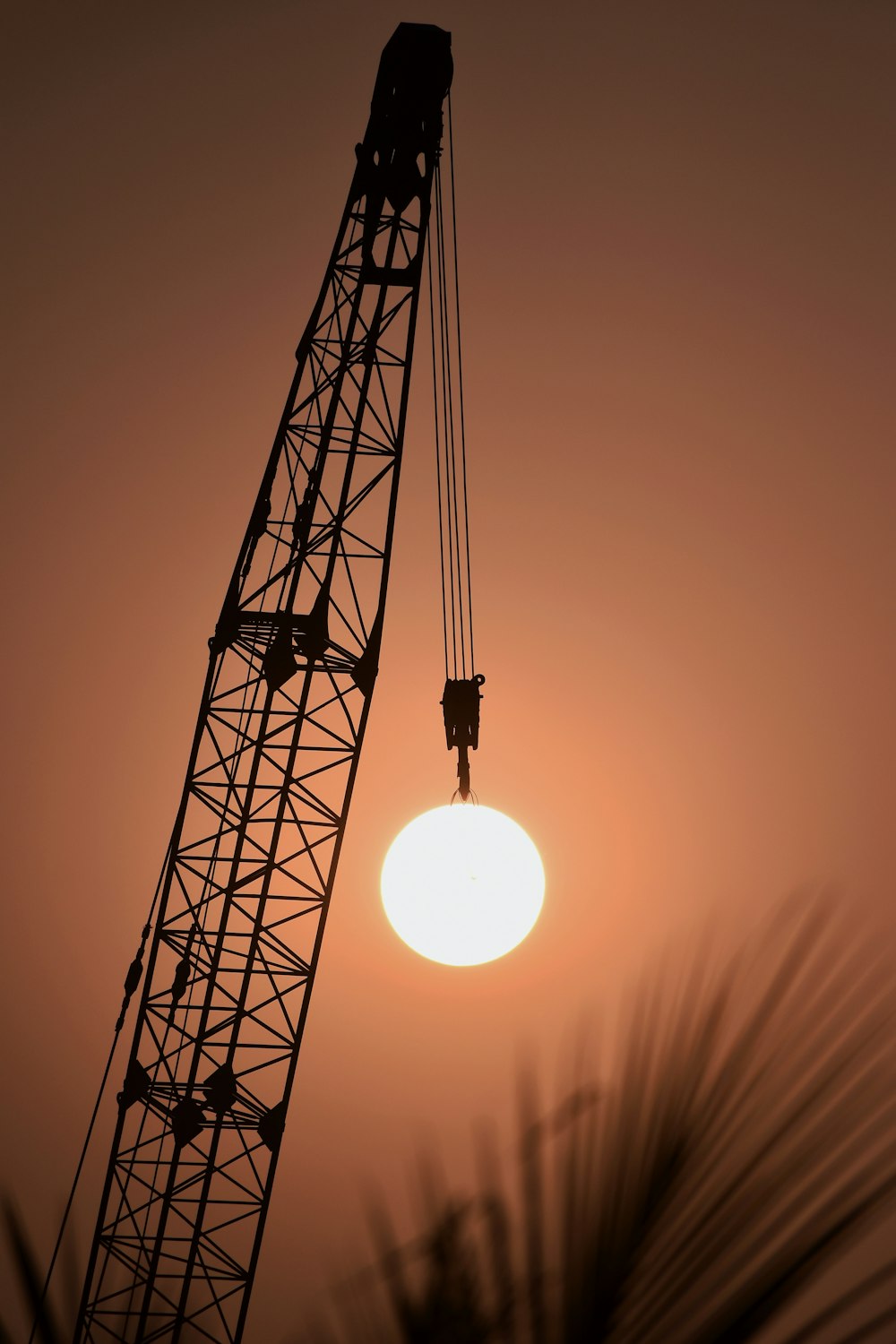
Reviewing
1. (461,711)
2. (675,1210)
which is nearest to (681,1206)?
(675,1210)

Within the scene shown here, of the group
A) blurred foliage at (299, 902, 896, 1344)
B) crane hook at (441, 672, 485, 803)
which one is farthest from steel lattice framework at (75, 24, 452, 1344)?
blurred foliage at (299, 902, 896, 1344)

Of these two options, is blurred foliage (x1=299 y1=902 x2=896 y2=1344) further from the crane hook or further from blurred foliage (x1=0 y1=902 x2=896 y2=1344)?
the crane hook

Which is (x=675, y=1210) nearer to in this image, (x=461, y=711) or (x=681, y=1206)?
(x=681, y=1206)

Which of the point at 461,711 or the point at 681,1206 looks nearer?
the point at 681,1206

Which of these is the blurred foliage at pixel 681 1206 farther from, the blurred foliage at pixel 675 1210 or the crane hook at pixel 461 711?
the crane hook at pixel 461 711

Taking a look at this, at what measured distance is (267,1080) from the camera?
2236 cm

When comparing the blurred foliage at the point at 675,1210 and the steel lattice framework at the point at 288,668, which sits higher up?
the steel lattice framework at the point at 288,668

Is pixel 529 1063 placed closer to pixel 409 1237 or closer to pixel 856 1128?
pixel 409 1237

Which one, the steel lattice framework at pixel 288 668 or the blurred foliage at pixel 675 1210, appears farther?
the steel lattice framework at pixel 288 668

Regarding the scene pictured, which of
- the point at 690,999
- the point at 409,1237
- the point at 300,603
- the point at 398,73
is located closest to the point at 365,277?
the point at 398,73

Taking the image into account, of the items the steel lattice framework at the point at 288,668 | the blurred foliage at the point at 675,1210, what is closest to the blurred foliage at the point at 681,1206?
the blurred foliage at the point at 675,1210

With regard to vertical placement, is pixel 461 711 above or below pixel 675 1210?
above

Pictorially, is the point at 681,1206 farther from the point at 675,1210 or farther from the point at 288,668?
the point at 288,668

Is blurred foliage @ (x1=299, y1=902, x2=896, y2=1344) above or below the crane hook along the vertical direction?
below
